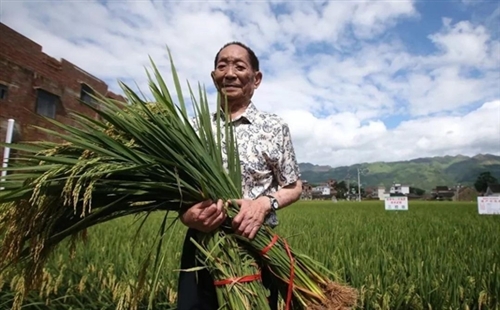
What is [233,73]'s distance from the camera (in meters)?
1.39

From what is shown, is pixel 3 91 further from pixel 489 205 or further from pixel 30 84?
pixel 489 205

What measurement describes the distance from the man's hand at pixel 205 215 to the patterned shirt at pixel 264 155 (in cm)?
25

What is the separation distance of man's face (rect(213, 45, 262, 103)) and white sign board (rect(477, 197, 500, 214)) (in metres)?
12.9

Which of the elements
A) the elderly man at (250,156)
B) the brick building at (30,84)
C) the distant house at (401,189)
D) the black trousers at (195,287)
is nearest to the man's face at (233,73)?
the elderly man at (250,156)

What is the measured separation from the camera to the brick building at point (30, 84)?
1007cm

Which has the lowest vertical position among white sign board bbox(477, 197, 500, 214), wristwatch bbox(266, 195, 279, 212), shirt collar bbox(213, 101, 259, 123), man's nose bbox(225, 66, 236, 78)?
white sign board bbox(477, 197, 500, 214)

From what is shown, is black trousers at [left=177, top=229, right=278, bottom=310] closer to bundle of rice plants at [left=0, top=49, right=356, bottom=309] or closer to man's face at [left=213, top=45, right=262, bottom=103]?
bundle of rice plants at [left=0, top=49, right=356, bottom=309]

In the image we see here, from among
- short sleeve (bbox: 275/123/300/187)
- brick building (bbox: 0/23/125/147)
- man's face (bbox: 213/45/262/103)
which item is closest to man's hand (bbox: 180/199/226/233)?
short sleeve (bbox: 275/123/300/187)

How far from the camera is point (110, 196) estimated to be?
3.84ft

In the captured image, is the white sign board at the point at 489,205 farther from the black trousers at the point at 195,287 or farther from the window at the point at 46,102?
the window at the point at 46,102

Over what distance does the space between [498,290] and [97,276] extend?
273 centimetres

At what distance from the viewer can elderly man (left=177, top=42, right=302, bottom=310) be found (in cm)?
128

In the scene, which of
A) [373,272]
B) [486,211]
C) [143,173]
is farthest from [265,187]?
[486,211]

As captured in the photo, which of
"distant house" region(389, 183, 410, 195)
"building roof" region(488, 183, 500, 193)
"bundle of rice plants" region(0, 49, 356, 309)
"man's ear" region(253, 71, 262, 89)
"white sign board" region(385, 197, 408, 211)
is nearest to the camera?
"bundle of rice plants" region(0, 49, 356, 309)
